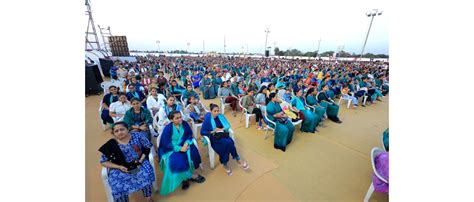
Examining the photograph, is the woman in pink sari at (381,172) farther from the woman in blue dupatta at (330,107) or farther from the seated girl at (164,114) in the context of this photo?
the seated girl at (164,114)

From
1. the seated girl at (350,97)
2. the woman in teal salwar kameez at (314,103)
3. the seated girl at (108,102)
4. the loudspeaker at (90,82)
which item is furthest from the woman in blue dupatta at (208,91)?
the seated girl at (350,97)

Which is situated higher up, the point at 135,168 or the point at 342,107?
the point at 135,168

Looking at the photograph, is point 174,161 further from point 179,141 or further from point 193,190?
point 193,190

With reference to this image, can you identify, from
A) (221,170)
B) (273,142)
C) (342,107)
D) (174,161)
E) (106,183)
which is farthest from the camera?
(342,107)

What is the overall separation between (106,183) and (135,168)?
284 mm

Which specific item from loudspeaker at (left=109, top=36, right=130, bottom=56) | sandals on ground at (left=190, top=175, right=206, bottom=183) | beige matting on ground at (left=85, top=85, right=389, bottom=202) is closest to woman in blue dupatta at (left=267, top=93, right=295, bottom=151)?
beige matting on ground at (left=85, top=85, right=389, bottom=202)

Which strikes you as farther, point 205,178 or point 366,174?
point 366,174

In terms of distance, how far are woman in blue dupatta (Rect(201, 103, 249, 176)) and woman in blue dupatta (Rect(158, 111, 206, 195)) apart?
33 cm

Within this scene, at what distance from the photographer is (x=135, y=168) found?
1952 millimetres

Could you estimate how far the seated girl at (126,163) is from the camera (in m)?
1.82

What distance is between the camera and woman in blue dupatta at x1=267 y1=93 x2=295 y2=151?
3.37m

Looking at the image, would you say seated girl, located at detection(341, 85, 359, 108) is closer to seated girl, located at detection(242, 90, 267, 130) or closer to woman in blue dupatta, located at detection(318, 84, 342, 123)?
woman in blue dupatta, located at detection(318, 84, 342, 123)

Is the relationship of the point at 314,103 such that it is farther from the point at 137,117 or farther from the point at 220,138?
the point at 137,117

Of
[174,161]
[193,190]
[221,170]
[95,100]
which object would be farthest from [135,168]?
[95,100]
